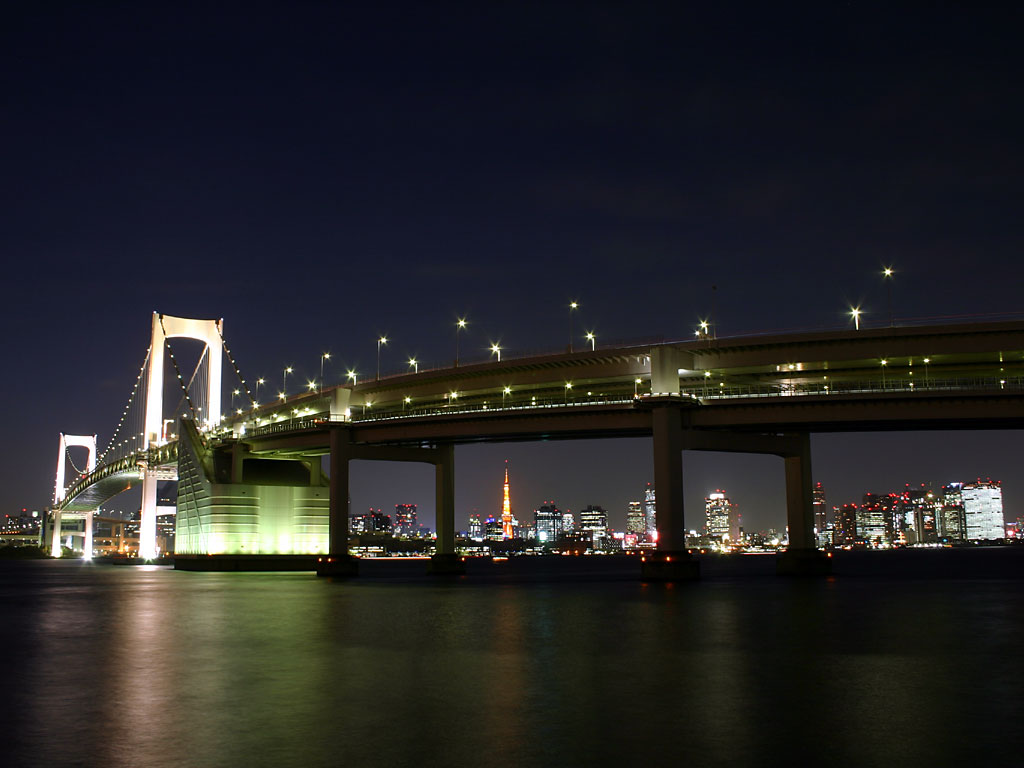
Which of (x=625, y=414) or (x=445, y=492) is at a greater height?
(x=625, y=414)

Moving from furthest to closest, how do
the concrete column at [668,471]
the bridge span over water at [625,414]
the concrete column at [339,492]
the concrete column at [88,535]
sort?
the concrete column at [88,535], the concrete column at [339,492], the concrete column at [668,471], the bridge span over water at [625,414]

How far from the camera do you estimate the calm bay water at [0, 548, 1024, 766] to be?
13.3 m

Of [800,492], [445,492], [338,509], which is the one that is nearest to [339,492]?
[338,509]

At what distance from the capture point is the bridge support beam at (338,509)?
76.3m


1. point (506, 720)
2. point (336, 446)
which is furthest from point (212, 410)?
point (506, 720)

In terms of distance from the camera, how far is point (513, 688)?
1867cm

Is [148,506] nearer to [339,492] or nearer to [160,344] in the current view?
[160,344]

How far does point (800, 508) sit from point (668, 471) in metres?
16.6

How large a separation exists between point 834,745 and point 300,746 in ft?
23.6

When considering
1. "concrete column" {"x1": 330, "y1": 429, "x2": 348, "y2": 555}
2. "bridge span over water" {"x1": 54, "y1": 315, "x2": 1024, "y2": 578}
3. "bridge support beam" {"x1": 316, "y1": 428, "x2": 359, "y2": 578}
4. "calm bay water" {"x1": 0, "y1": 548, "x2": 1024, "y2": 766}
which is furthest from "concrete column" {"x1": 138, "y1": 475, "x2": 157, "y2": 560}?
"calm bay water" {"x1": 0, "y1": 548, "x2": 1024, "y2": 766}

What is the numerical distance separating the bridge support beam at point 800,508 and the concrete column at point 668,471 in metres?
13.2

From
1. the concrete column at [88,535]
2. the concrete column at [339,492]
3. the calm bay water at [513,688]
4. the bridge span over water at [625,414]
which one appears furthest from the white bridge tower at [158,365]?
the calm bay water at [513,688]

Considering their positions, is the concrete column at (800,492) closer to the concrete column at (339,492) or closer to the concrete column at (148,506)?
the concrete column at (339,492)

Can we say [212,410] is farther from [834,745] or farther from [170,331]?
[834,745]
